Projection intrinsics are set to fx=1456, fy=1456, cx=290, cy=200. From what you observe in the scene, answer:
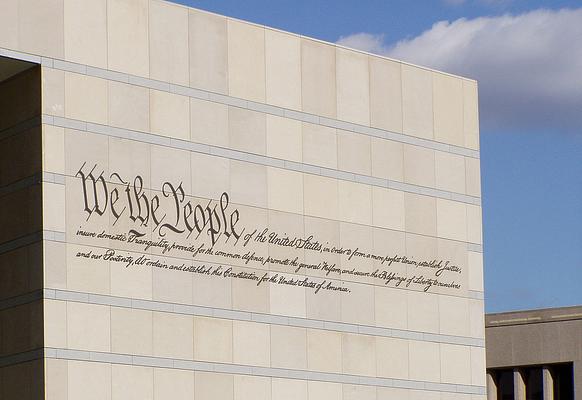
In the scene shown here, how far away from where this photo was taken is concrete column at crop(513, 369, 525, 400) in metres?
55.5

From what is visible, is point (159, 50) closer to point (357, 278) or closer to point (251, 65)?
point (251, 65)

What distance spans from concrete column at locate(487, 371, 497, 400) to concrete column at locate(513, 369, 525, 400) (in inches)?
37.4

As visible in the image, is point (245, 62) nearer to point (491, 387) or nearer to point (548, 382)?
point (548, 382)

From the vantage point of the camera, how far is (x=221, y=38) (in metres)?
37.9

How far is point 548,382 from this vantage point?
54.9 metres

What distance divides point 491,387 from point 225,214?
74.5 ft

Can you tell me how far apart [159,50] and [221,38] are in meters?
2.04

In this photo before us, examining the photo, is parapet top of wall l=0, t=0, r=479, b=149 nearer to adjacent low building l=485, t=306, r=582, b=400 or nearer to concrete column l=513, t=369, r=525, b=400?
adjacent low building l=485, t=306, r=582, b=400

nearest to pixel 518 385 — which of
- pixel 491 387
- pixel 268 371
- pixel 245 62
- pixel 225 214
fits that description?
pixel 491 387

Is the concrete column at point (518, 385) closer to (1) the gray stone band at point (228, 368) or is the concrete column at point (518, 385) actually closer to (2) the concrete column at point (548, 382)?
(2) the concrete column at point (548, 382)

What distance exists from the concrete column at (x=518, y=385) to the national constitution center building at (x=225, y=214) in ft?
43.5

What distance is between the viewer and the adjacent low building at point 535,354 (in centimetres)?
5441

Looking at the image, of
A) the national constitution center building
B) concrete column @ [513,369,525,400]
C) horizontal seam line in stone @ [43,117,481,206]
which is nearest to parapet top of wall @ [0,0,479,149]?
the national constitution center building

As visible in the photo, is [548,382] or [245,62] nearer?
[245,62]
